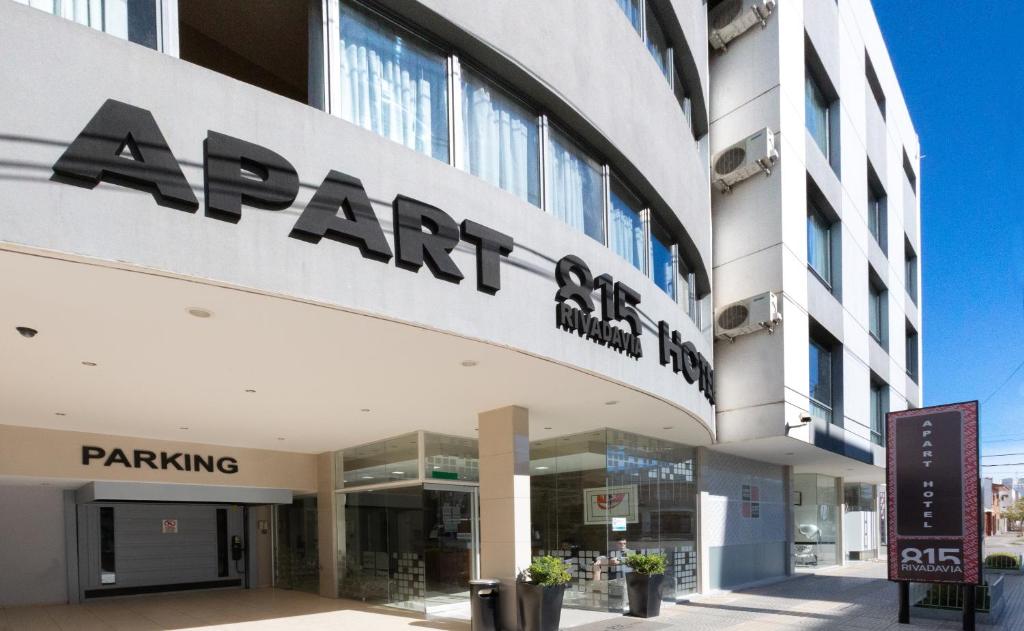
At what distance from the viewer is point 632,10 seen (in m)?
12.5

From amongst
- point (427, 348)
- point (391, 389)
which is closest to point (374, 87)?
point (427, 348)

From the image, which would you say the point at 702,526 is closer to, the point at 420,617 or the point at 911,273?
the point at 420,617

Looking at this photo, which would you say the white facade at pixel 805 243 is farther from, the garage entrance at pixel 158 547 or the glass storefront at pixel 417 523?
the garage entrance at pixel 158 547

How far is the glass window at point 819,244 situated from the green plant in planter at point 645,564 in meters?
8.40

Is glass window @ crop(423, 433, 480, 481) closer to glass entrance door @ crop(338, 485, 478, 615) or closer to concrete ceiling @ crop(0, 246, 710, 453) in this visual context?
glass entrance door @ crop(338, 485, 478, 615)

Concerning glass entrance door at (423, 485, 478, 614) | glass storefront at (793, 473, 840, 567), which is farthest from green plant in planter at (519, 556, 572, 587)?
glass storefront at (793, 473, 840, 567)

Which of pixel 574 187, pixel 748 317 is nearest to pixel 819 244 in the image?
pixel 748 317

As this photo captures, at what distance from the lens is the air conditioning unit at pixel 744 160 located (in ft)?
51.1

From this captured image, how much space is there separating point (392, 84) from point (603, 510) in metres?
8.63

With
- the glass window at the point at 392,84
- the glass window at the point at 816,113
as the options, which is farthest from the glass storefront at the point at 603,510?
the glass window at the point at 816,113

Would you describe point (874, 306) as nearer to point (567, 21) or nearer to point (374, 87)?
point (567, 21)

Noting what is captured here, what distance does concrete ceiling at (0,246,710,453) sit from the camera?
5840mm

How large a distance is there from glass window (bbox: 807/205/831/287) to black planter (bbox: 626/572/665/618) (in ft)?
28.6

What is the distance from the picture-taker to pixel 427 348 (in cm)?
770
